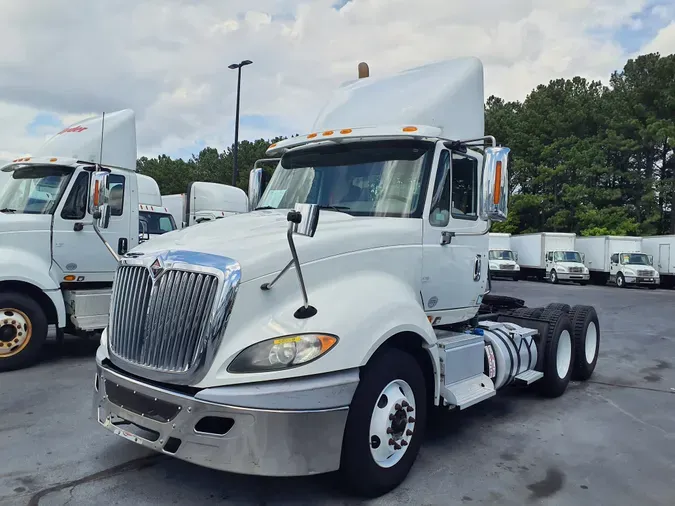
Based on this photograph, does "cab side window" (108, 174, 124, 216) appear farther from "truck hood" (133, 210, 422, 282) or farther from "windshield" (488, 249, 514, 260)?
"windshield" (488, 249, 514, 260)

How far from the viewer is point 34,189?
800 cm

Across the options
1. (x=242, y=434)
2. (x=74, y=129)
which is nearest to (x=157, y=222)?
(x=74, y=129)

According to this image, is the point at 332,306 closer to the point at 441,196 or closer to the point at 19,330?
the point at 441,196

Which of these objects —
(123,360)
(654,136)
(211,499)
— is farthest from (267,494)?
(654,136)

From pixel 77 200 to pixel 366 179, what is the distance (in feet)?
16.0

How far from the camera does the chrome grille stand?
355 centimetres

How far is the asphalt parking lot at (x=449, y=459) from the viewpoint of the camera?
4.04 metres

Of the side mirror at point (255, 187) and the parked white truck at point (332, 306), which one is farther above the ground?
the side mirror at point (255, 187)

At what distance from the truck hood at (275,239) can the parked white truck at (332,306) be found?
1 cm

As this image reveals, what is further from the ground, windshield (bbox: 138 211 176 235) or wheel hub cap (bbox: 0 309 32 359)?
windshield (bbox: 138 211 176 235)

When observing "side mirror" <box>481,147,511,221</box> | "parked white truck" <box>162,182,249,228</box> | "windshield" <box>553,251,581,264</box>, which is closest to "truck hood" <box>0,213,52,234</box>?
"side mirror" <box>481,147,511,221</box>

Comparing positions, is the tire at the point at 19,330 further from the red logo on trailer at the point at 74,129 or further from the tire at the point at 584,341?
the tire at the point at 584,341

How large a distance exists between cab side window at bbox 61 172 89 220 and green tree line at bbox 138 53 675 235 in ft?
104

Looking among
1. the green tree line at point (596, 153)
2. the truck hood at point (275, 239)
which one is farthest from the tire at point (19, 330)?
the green tree line at point (596, 153)
